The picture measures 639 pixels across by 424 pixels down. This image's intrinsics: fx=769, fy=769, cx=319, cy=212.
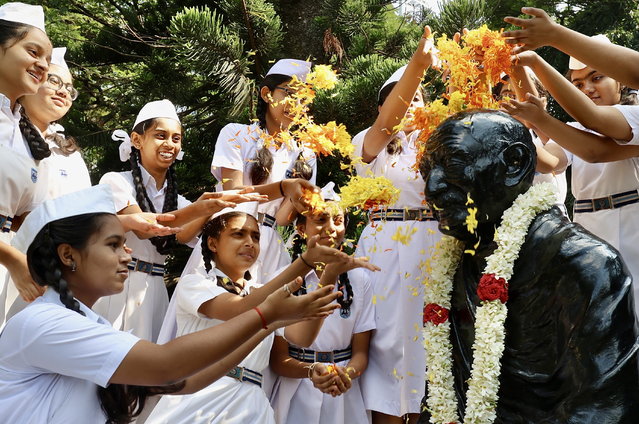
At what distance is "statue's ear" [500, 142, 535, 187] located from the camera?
3.18 metres

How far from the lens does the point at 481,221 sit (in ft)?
10.5

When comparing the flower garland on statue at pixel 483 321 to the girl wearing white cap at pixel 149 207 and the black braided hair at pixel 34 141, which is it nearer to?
the girl wearing white cap at pixel 149 207

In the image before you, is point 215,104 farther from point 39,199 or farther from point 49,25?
point 39,199

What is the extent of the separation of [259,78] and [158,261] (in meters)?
2.81

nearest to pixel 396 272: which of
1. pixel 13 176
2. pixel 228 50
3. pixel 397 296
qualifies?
pixel 397 296

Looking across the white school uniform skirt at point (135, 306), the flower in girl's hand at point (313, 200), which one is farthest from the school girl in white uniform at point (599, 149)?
the white school uniform skirt at point (135, 306)

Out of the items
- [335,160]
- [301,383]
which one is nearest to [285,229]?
[335,160]

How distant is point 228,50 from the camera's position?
283 inches

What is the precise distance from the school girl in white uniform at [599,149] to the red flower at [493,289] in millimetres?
1012

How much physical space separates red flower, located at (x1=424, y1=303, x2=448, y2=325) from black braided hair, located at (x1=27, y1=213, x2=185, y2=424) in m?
1.27

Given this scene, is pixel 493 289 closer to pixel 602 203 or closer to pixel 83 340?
pixel 83 340

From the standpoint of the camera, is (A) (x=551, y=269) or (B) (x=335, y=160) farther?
(B) (x=335, y=160)

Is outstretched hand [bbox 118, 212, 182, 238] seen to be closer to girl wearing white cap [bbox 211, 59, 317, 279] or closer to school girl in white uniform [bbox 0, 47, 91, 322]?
school girl in white uniform [bbox 0, 47, 91, 322]

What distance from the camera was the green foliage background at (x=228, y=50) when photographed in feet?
23.9
